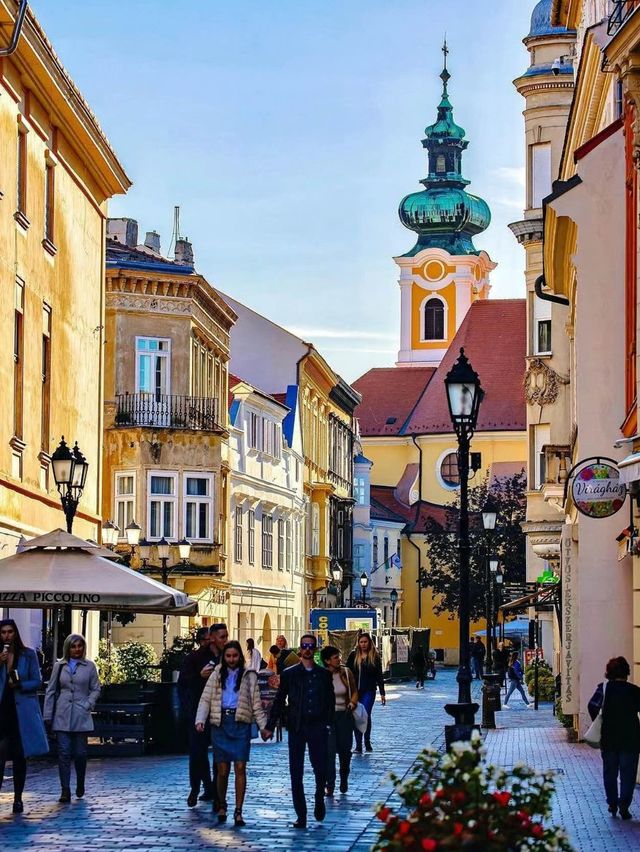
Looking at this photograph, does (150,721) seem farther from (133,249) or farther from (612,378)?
(133,249)

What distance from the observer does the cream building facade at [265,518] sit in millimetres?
59281

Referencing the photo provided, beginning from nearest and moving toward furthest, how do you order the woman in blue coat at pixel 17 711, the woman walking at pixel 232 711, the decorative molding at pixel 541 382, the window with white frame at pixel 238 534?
the woman walking at pixel 232 711 < the woman in blue coat at pixel 17 711 < the decorative molding at pixel 541 382 < the window with white frame at pixel 238 534

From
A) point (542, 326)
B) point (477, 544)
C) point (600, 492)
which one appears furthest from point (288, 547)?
point (600, 492)

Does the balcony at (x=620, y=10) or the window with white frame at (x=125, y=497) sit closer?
the balcony at (x=620, y=10)

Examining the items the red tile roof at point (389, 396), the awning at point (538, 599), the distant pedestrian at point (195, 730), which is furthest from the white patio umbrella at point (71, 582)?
the red tile roof at point (389, 396)

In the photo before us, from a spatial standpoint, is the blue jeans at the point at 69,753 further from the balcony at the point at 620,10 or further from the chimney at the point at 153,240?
the chimney at the point at 153,240

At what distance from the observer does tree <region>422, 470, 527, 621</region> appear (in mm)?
91062

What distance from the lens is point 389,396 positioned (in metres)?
125

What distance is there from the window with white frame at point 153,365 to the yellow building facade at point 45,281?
48.9 ft

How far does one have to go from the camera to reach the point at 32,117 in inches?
1172

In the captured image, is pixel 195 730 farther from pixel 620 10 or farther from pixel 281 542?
pixel 281 542

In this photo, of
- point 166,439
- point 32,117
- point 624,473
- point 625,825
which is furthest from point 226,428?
point 625,825

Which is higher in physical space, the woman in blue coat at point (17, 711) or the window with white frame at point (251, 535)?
the window with white frame at point (251, 535)

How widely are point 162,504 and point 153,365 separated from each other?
12.8 ft
